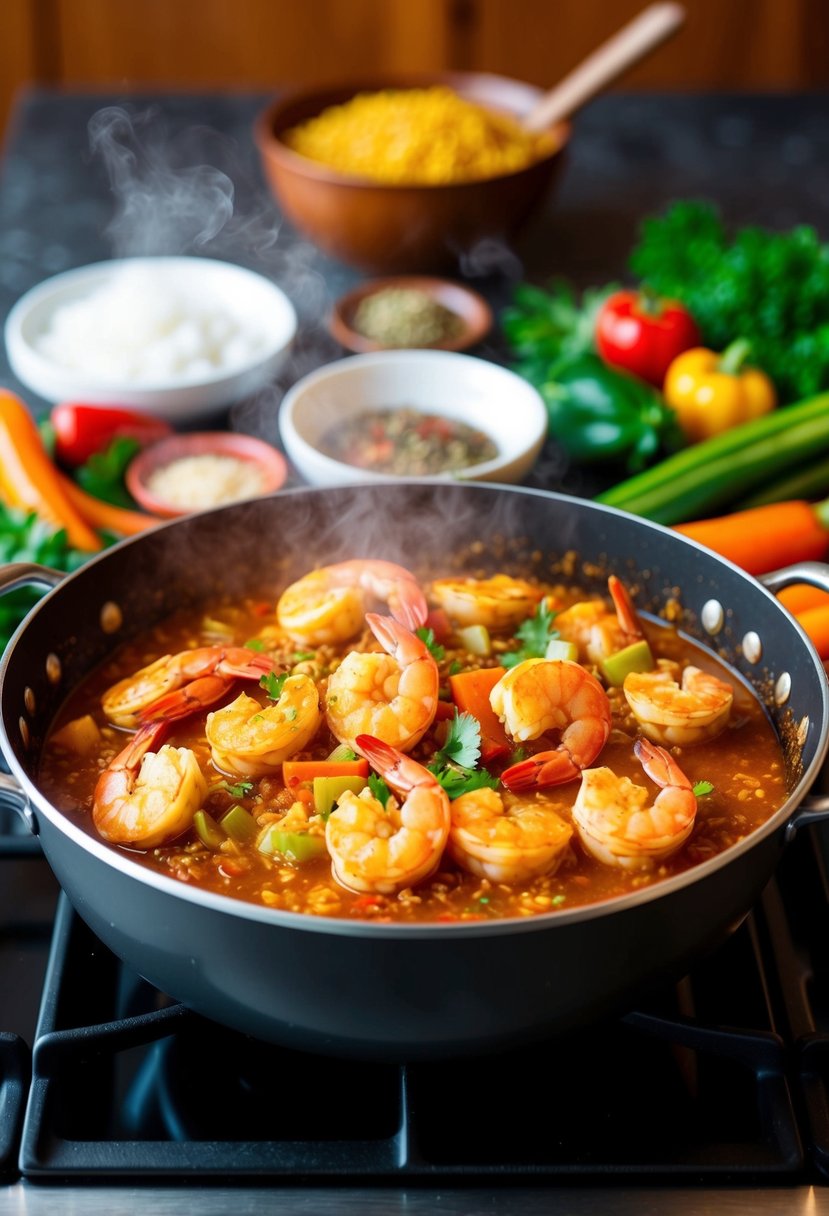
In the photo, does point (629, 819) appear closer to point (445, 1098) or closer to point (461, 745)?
point (461, 745)

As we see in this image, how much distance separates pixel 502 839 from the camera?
143 cm

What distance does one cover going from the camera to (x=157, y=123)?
4.02 metres

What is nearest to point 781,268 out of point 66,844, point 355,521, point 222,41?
point 355,521

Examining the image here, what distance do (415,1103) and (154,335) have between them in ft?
6.74

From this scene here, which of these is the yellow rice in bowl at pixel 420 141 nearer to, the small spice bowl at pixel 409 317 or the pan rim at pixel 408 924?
the small spice bowl at pixel 409 317

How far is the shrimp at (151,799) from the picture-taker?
1.54 meters

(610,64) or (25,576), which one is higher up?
(610,64)

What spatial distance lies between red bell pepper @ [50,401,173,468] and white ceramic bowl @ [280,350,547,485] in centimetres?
34

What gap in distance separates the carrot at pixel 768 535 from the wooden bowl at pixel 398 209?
117 centimetres

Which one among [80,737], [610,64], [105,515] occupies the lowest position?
[105,515]

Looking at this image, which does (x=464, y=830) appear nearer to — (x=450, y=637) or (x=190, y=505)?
(x=450, y=637)

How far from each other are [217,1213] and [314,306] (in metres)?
2.45

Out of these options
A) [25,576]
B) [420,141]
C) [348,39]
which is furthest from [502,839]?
[348,39]

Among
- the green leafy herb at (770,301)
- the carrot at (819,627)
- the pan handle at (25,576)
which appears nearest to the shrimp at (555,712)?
the carrot at (819,627)
